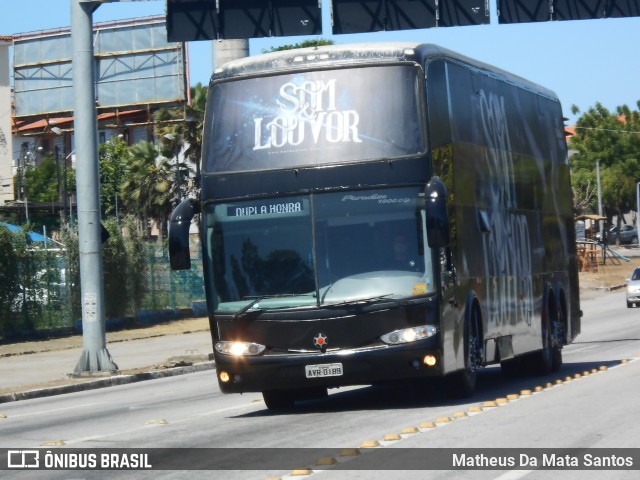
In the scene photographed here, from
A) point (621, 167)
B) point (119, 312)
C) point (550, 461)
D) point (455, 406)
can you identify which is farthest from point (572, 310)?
point (621, 167)

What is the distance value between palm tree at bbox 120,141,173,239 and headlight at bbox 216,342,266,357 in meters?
45.9

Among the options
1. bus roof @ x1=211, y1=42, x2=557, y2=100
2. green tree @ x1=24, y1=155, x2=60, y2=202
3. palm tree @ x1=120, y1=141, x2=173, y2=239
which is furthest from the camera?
green tree @ x1=24, y1=155, x2=60, y2=202

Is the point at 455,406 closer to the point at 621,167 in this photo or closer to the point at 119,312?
the point at 119,312

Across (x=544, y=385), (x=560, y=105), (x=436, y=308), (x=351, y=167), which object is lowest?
(x=544, y=385)

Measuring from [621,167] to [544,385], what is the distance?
276 ft

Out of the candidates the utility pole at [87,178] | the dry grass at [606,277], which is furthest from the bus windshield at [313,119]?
the dry grass at [606,277]

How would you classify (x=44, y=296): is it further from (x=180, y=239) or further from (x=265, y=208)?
(x=265, y=208)

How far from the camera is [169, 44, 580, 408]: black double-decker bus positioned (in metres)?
14.4

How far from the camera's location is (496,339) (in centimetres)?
1728

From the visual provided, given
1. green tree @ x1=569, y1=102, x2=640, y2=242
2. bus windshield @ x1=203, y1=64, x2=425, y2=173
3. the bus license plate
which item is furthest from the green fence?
green tree @ x1=569, y1=102, x2=640, y2=242

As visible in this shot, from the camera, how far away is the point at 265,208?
14.8 meters

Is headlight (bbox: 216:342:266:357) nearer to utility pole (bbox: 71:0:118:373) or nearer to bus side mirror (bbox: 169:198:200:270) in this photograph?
bus side mirror (bbox: 169:198:200:270)

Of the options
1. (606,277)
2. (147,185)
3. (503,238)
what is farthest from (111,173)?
(503,238)

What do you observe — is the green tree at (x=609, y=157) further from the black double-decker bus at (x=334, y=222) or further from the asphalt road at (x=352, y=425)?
the black double-decker bus at (x=334, y=222)
